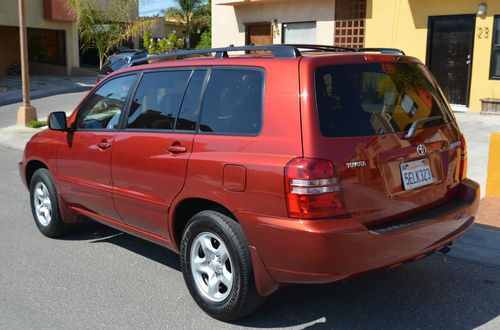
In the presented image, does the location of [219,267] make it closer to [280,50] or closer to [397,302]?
[397,302]

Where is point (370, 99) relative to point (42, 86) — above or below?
above

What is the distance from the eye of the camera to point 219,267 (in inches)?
146

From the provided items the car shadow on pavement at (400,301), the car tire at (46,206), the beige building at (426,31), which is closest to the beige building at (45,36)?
the beige building at (426,31)

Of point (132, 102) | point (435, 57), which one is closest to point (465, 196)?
point (132, 102)

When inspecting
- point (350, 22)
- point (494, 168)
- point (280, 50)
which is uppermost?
point (350, 22)

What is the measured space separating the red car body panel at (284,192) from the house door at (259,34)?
14.4 meters

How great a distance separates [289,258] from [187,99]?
58.0 inches

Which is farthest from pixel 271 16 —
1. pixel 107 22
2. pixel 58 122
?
pixel 58 122

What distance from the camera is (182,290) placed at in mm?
4258

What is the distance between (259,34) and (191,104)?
1490cm

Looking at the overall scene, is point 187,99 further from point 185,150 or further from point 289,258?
point 289,258

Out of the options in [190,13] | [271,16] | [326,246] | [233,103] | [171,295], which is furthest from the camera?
[190,13]

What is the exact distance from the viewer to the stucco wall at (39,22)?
26334mm

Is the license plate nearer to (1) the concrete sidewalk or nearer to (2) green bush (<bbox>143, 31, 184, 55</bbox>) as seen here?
(2) green bush (<bbox>143, 31, 184, 55</bbox>)
